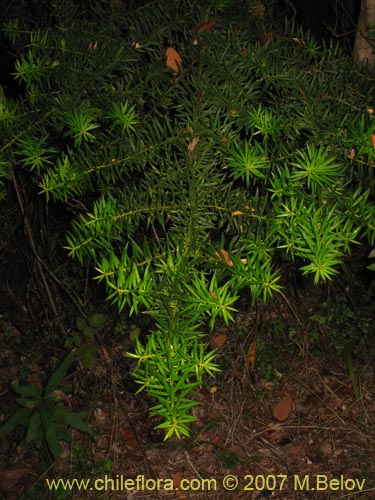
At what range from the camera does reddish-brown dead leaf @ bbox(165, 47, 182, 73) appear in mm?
1148

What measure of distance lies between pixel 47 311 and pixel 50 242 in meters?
0.29

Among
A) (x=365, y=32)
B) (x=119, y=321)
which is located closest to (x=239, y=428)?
(x=119, y=321)

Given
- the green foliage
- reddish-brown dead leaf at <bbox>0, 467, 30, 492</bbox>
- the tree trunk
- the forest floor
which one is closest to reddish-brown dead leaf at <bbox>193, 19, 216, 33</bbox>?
the green foliage

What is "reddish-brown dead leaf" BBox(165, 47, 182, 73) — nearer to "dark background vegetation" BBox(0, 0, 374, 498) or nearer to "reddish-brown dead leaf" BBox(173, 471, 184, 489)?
"dark background vegetation" BBox(0, 0, 374, 498)

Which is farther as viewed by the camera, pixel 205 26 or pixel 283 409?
pixel 283 409

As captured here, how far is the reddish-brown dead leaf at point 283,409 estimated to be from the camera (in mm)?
2236

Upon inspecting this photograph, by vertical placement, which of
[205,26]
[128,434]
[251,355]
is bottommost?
[128,434]

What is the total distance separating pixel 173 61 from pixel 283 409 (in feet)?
4.94

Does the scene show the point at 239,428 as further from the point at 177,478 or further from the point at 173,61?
the point at 173,61

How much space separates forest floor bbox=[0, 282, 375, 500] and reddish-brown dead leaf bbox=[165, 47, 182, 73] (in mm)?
1287

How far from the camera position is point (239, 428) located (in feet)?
7.22

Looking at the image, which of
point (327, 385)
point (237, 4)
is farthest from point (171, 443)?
point (237, 4)

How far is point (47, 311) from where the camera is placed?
8.25 ft

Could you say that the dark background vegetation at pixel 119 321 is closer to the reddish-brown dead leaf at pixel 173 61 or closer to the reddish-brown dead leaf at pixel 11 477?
the reddish-brown dead leaf at pixel 11 477
